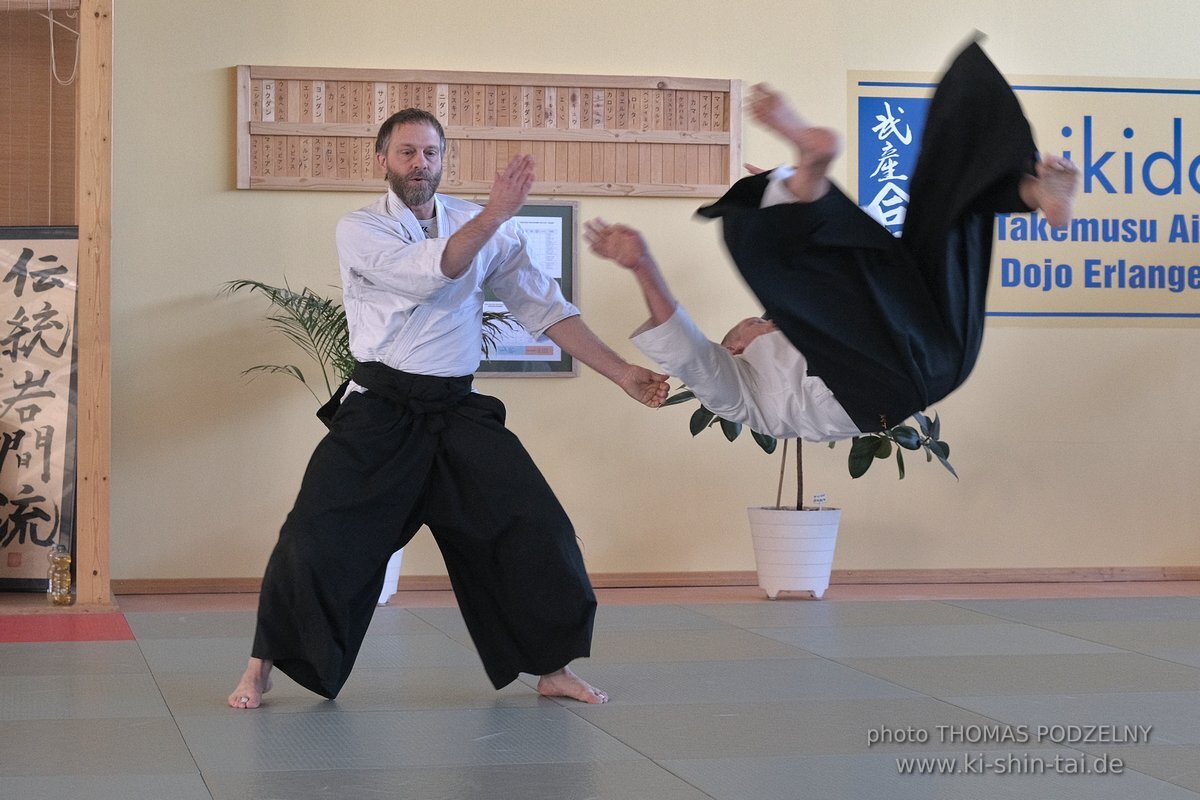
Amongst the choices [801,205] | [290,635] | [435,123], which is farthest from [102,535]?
[801,205]

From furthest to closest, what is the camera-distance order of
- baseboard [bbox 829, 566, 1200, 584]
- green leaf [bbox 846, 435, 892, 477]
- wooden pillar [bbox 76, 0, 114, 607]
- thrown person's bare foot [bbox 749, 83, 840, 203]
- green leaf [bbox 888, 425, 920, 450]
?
baseboard [bbox 829, 566, 1200, 584], green leaf [bbox 846, 435, 892, 477], green leaf [bbox 888, 425, 920, 450], wooden pillar [bbox 76, 0, 114, 607], thrown person's bare foot [bbox 749, 83, 840, 203]

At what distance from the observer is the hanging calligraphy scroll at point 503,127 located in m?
5.85

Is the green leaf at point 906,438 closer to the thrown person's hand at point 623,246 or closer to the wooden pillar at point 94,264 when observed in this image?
the thrown person's hand at point 623,246

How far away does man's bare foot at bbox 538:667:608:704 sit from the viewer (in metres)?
3.57

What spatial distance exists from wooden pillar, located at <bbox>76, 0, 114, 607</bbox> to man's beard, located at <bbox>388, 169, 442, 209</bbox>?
6.83 ft

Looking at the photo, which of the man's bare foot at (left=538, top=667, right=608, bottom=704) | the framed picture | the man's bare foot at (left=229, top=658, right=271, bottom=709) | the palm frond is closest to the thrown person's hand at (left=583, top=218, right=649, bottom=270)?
the man's bare foot at (left=538, top=667, right=608, bottom=704)

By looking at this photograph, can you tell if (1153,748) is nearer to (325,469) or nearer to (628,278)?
(325,469)

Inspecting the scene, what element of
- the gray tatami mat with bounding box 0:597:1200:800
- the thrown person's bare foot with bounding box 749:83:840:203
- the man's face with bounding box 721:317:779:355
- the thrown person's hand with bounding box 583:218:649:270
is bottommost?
the gray tatami mat with bounding box 0:597:1200:800

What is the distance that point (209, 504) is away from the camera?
5848mm

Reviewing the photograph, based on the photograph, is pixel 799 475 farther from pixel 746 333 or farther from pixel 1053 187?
pixel 1053 187

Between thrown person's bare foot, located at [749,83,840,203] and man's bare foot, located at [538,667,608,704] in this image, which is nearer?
thrown person's bare foot, located at [749,83,840,203]

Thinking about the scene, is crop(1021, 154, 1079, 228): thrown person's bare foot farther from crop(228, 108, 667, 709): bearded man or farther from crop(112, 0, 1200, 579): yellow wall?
crop(112, 0, 1200, 579): yellow wall

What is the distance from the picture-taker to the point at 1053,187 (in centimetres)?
260

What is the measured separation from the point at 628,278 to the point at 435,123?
2599 millimetres
